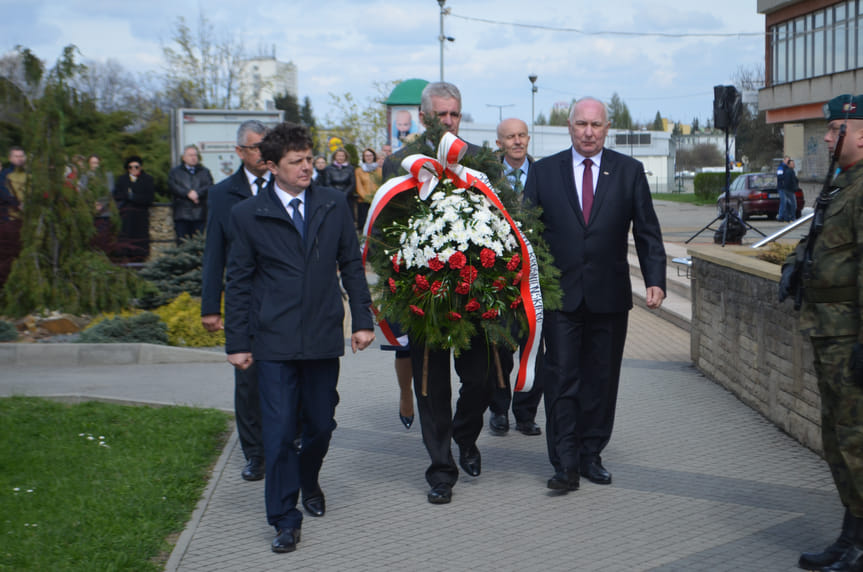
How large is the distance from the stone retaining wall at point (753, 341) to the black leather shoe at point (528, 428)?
69.1 inches

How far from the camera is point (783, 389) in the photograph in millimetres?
7363

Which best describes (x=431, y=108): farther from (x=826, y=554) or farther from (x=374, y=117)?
(x=374, y=117)

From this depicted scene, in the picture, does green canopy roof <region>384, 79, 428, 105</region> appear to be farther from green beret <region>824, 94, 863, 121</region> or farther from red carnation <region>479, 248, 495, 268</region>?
green beret <region>824, 94, 863, 121</region>

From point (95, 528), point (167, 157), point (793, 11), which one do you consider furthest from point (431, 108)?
point (793, 11)

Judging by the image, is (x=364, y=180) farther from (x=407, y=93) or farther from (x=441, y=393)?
(x=441, y=393)

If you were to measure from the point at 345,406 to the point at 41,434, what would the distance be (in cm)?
243

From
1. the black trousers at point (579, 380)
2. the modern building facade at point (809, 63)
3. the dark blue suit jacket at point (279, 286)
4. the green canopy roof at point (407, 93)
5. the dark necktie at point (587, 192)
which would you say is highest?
the modern building facade at point (809, 63)

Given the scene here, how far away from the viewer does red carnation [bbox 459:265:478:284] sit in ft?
18.6

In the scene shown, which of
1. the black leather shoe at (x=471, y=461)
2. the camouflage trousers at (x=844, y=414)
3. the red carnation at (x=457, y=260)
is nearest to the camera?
the camouflage trousers at (x=844, y=414)

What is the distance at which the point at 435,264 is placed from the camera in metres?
5.62

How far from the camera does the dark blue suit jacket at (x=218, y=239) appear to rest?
5664 mm

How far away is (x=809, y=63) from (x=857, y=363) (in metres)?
46.6

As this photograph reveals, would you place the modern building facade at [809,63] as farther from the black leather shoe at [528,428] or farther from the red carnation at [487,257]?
the red carnation at [487,257]

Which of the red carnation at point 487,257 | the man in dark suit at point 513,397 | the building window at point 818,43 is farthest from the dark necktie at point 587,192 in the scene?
the building window at point 818,43
